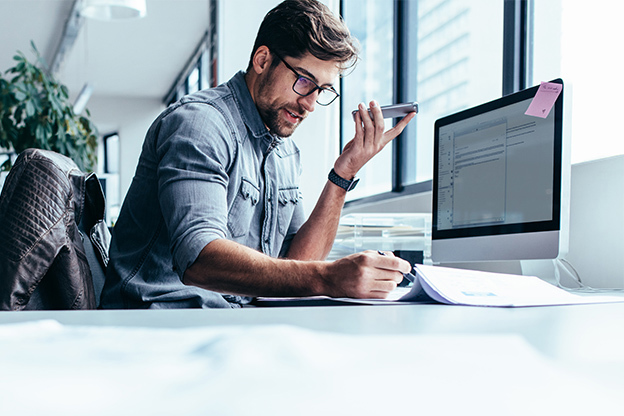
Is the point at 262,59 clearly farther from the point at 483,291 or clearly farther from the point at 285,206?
the point at 483,291

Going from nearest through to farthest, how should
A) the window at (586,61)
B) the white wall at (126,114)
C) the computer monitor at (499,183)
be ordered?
1. the computer monitor at (499,183)
2. the window at (586,61)
3. the white wall at (126,114)

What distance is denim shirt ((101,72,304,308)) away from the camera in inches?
46.6

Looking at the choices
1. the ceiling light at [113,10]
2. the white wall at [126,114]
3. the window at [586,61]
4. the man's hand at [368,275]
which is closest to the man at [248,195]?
the man's hand at [368,275]

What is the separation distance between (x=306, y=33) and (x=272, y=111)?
219mm

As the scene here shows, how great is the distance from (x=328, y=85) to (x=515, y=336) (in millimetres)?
1198

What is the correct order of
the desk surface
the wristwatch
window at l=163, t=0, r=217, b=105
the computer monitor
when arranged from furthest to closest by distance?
window at l=163, t=0, r=217, b=105 → the wristwatch → the computer monitor → the desk surface

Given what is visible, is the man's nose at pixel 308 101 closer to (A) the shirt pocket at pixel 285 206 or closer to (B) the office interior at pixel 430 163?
(A) the shirt pocket at pixel 285 206

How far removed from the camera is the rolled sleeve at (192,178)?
1145mm

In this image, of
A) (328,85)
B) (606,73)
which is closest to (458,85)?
(606,73)

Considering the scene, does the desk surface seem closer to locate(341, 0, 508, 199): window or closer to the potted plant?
locate(341, 0, 508, 199): window

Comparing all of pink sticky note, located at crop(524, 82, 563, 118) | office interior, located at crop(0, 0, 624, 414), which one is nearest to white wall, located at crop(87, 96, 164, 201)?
office interior, located at crop(0, 0, 624, 414)

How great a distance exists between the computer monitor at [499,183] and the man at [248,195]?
20cm

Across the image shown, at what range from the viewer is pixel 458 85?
102 inches

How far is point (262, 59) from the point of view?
5.22 feet
